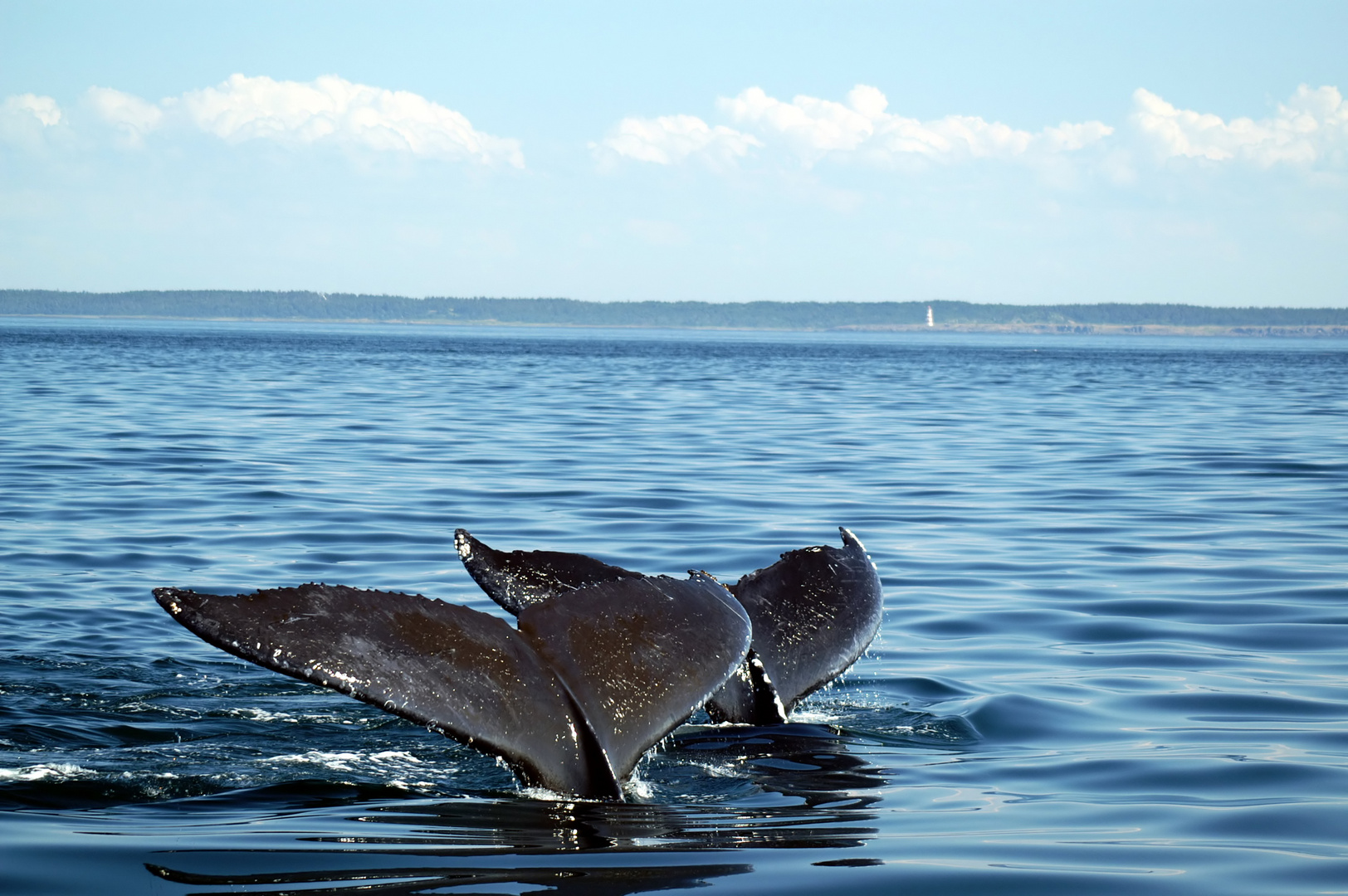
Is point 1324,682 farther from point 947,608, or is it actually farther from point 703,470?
point 703,470

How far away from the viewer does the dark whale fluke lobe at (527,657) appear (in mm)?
3652

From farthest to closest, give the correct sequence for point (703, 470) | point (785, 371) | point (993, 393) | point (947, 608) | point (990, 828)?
1. point (785, 371)
2. point (993, 393)
3. point (703, 470)
4. point (947, 608)
5. point (990, 828)

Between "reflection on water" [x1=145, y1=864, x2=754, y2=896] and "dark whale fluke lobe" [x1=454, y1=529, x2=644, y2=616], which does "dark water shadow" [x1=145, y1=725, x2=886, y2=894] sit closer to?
"reflection on water" [x1=145, y1=864, x2=754, y2=896]

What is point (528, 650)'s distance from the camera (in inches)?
164

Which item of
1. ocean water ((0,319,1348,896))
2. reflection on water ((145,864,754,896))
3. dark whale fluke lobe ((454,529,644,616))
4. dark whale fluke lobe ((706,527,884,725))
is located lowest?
ocean water ((0,319,1348,896))

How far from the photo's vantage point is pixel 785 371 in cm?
6284

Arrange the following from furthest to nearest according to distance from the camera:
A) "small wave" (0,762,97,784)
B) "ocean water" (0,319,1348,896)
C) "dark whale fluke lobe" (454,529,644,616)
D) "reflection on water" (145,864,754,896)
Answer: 1. "small wave" (0,762,97,784)
2. "dark whale fluke lobe" (454,529,644,616)
3. "ocean water" (0,319,1348,896)
4. "reflection on water" (145,864,754,896)

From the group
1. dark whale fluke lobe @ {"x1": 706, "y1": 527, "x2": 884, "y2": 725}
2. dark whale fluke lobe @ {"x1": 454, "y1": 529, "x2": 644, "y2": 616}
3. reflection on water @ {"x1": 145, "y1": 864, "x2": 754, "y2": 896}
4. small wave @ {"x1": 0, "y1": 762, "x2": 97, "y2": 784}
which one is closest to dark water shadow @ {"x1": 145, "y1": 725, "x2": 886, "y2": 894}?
reflection on water @ {"x1": 145, "y1": 864, "x2": 754, "y2": 896}

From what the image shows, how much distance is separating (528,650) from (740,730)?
171 cm

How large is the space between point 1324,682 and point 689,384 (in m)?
40.0

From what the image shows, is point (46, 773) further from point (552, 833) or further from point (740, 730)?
point (740, 730)

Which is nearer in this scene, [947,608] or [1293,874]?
[1293,874]

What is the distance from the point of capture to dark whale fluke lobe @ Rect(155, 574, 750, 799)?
365 cm

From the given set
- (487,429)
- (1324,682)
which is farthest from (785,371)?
(1324,682)
